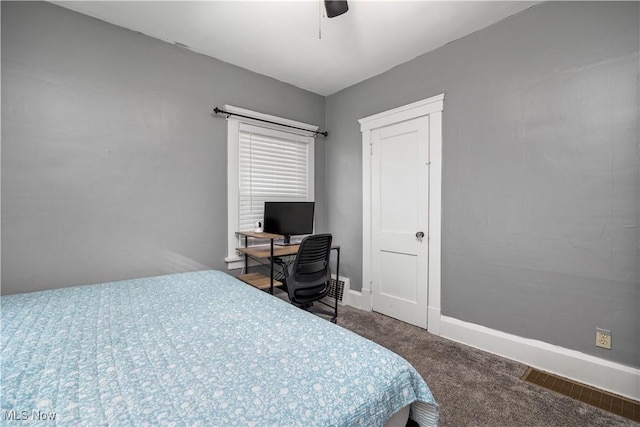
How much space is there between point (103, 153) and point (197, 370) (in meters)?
2.15

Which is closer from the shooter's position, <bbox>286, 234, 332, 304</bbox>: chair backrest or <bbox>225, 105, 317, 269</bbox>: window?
<bbox>286, 234, 332, 304</bbox>: chair backrest

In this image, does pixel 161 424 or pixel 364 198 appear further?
pixel 364 198

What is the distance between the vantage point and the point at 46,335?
1.29m

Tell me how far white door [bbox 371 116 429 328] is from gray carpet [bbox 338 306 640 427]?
18.6 inches

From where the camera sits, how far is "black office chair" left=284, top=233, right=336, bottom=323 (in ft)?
8.58

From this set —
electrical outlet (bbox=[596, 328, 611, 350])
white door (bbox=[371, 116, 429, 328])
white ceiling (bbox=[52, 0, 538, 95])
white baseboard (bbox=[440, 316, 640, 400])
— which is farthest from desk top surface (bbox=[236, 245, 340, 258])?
electrical outlet (bbox=[596, 328, 611, 350])

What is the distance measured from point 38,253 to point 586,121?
158 inches

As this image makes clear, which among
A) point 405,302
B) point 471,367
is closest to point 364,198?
point 405,302

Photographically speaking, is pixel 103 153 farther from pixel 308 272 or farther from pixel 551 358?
pixel 551 358

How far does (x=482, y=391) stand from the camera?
1.88 metres

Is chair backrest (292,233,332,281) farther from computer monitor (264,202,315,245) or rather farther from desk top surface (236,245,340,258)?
computer monitor (264,202,315,245)

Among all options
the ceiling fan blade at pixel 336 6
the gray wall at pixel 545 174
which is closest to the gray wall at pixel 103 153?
the ceiling fan blade at pixel 336 6

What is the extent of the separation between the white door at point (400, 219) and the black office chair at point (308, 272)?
808 mm

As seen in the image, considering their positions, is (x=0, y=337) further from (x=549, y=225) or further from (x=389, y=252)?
(x=549, y=225)
